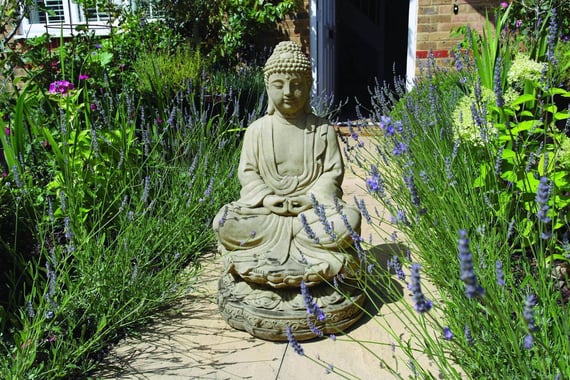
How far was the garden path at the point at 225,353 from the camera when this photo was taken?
7.89 ft

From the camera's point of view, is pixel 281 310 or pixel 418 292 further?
pixel 281 310

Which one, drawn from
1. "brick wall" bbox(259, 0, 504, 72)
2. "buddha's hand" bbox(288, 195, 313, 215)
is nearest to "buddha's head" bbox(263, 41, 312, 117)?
"buddha's hand" bbox(288, 195, 313, 215)

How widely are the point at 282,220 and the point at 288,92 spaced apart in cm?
76

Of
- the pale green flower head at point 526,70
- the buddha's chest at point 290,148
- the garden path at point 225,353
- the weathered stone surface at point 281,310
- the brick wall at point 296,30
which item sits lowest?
the garden path at point 225,353

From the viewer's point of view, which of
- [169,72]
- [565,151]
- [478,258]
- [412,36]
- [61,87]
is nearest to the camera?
[478,258]

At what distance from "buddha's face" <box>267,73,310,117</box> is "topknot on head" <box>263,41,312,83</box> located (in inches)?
1.2

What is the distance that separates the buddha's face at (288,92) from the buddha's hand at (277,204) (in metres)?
0.54

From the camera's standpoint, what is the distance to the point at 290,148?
10.0 ft

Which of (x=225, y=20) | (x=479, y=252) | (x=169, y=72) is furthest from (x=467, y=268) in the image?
(x=225, y=20)

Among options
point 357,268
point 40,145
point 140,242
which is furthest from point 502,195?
point 40,145

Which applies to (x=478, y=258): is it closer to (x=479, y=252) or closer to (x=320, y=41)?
(x=479, y=252)

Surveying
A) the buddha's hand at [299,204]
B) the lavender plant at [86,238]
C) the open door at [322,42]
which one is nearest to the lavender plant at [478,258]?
the buddha's hand at [299,204]

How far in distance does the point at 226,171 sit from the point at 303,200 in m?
1.48

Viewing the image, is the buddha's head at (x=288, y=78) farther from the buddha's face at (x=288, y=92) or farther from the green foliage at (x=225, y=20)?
the green foliage at (x=225, y=20)
